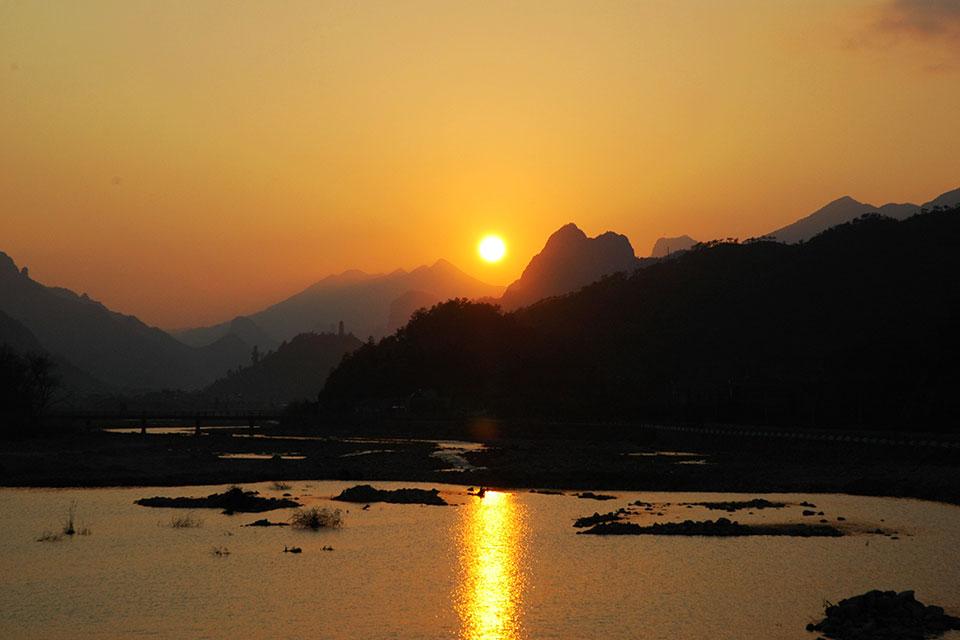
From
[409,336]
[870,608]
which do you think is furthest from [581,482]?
[409,336]

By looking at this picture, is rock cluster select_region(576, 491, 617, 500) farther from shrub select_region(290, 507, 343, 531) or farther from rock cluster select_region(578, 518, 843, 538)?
shrub select_region(290, 507, 343, 531)

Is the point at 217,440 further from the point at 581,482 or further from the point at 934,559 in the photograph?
the point at 934,559

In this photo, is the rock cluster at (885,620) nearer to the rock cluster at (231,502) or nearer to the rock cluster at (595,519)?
the rock cluster at (595,519)

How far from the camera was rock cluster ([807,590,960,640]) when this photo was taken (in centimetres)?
2583

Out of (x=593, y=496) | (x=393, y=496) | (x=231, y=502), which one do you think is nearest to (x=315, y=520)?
(x=231, y=502)

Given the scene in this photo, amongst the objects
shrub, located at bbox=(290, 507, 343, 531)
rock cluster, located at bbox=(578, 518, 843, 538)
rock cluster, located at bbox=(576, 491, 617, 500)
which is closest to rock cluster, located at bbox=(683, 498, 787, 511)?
rock cluster, located at bbox=(576, 491, 617, 500)

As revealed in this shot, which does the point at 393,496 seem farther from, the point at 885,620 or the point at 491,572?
the point at 885,620

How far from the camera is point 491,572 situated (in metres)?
37.9

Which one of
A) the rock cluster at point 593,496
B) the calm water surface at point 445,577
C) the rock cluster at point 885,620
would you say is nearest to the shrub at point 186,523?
the calm water surface at point 445,577

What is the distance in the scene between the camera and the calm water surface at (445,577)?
2950 cm

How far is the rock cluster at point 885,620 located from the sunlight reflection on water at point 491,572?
826 cm

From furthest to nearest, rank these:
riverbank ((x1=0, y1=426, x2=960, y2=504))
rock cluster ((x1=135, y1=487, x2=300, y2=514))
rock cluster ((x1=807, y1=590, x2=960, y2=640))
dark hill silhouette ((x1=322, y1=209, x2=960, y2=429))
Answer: dark hill silhouette ((x1=322, y1=209, x2=960, y2=429)) < riverbank ((x1=0, y1=426, x2=960, y2=504)) < rock cluster ((x1=135, y1=487, x2=300, y2=514)) < rock cluster ((x1=807, y1=590, x2=960, y2=640))

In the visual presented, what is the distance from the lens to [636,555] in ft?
132

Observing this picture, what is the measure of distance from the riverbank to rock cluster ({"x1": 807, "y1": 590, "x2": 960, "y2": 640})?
30.4 meters
